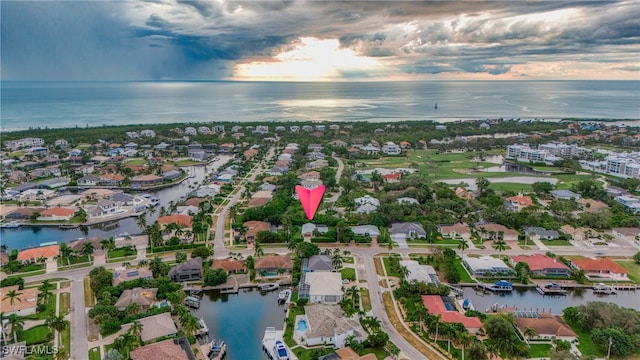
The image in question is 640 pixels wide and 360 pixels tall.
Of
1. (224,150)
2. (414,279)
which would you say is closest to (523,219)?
(414,279)

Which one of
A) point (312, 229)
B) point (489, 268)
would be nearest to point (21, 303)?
point (312, 229)

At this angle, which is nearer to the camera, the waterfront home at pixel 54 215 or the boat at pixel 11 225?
the boat at pixel 11 225

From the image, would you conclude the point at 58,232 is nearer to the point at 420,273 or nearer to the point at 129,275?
the point at 129,275

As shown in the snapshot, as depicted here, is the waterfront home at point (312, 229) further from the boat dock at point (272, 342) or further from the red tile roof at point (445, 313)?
the boat dock at point (272, 342)

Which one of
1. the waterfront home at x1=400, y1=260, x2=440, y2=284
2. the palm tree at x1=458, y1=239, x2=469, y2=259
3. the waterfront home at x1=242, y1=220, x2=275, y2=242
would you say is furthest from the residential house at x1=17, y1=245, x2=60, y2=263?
the palm tree at x1=458, y1=239, x2=469, y2=259

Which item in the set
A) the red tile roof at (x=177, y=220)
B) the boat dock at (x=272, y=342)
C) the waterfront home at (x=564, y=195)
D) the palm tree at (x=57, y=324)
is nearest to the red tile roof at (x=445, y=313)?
the boat dock at (x=272, y=342)

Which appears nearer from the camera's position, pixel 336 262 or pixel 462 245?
pixel 336 262
